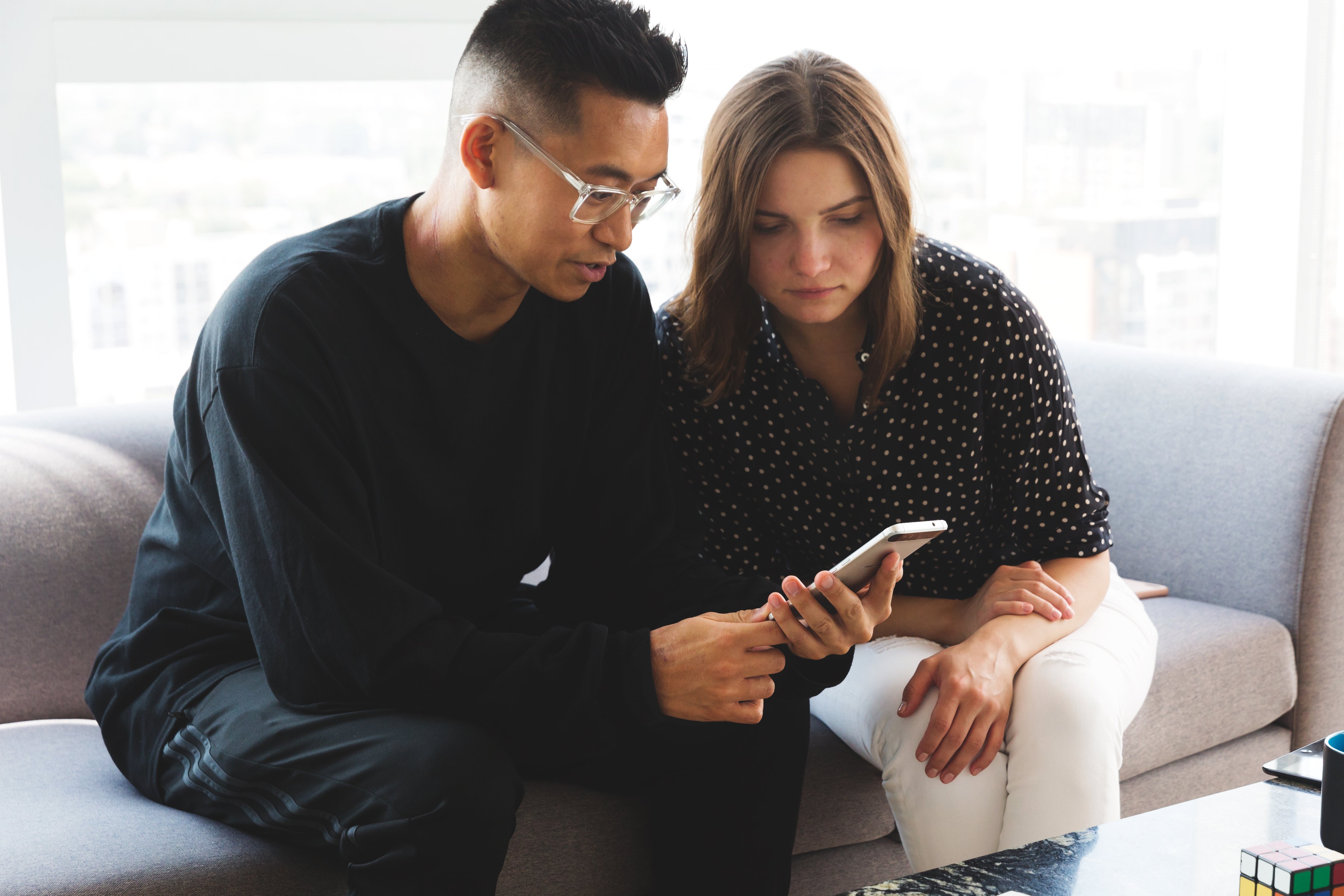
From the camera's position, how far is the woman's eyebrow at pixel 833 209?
1499 millimetres

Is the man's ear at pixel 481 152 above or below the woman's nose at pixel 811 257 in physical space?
above

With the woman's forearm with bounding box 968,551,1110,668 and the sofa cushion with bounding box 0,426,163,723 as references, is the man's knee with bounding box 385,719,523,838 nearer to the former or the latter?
the woman's forearm with bounding box 968,551,1110,668

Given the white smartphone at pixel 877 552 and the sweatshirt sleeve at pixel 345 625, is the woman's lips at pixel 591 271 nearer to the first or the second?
the sweatshirt sleeve at pixel 345 625

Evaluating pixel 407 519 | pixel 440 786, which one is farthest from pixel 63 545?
pixel 440 786

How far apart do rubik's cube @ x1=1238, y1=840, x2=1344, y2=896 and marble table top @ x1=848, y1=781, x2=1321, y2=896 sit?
27mm

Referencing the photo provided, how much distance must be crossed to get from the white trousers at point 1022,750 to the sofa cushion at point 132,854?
2.11ft

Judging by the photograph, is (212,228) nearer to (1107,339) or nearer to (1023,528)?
(1023,528)

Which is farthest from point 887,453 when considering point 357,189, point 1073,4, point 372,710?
point 1073,4

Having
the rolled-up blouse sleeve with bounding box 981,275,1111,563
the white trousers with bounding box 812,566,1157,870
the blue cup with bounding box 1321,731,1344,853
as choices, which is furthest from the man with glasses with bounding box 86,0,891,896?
the blue cup with bounding box 1321,731,1344,853

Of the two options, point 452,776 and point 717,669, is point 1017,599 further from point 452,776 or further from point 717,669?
point 452,776

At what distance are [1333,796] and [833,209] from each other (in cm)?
83

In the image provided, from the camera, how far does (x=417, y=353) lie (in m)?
1.40

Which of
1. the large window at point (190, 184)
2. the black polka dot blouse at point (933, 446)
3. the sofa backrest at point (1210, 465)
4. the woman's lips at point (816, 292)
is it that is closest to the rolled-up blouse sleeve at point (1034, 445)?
the black polka dot blouse at point (933, 446)

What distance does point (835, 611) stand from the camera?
4.25 feet
